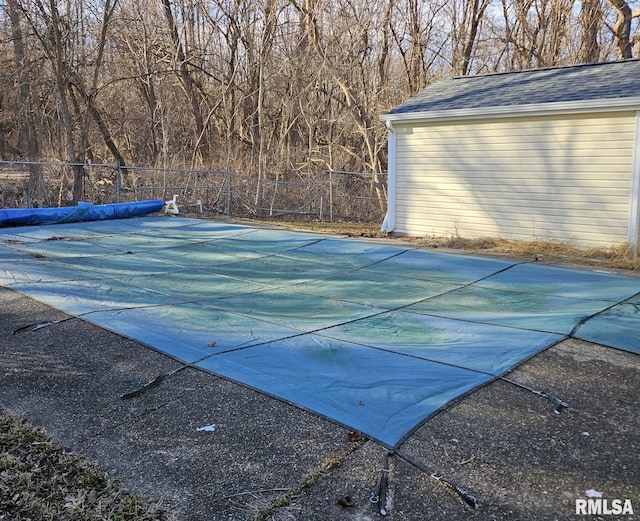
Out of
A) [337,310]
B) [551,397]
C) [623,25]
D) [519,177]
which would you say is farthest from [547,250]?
[623,25]

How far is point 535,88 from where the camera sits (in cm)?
993

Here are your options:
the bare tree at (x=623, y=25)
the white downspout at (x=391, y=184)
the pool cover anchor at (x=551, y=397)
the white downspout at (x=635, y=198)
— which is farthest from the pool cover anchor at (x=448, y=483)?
the bare tree at (x=623, y=25)

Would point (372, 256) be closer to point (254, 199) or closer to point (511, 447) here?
point (511, 447)

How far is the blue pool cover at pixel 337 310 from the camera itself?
3557 mm

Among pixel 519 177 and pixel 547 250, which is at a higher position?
pixel 519 177

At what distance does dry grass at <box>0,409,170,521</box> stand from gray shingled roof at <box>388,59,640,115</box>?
8.53 meters

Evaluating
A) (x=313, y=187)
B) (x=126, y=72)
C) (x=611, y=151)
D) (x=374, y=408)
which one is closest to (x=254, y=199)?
(x=313, y=187)

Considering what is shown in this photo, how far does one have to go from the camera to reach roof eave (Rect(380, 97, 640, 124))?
8297mm

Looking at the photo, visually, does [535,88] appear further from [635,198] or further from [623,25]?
[623,25]

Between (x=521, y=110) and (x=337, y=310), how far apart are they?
5.84 meters

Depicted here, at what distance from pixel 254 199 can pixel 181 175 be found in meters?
2.20

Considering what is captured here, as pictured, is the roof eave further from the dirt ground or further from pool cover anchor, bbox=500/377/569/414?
pool cover anchor, bbox=500/377/569/414

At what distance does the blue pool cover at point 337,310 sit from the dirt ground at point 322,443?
0.19 metres

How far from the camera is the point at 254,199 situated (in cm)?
1609
